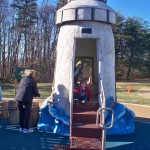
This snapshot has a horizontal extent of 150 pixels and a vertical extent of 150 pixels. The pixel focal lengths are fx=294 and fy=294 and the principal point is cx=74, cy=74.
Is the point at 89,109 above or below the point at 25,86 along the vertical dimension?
below

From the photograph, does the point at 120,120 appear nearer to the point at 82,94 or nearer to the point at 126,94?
the point at 82,94

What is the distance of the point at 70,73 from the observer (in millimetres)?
8148

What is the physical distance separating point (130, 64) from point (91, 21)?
26173 mm

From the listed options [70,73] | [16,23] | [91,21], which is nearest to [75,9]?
[91,21]

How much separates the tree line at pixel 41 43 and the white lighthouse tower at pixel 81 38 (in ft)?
78.4

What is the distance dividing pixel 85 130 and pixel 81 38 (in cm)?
307

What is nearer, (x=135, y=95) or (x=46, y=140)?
(x=46, y=140)

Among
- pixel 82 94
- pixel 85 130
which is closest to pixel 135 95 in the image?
pixel 82 94

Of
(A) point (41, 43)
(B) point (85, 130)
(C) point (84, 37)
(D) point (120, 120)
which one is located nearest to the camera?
(B) point (85, 130)

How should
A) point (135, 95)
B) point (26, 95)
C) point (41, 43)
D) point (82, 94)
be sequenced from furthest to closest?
1. point (41, 43)
2. point (135, 95)
3. point (82, 94)
4. point (26, 95)

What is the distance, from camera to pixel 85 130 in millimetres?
6855

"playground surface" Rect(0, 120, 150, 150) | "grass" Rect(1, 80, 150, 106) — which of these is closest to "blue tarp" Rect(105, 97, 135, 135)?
"playground surface" Rect(0, 120, 150, 150)

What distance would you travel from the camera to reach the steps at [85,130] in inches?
250

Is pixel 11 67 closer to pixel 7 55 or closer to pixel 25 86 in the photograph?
pixel 7 55
